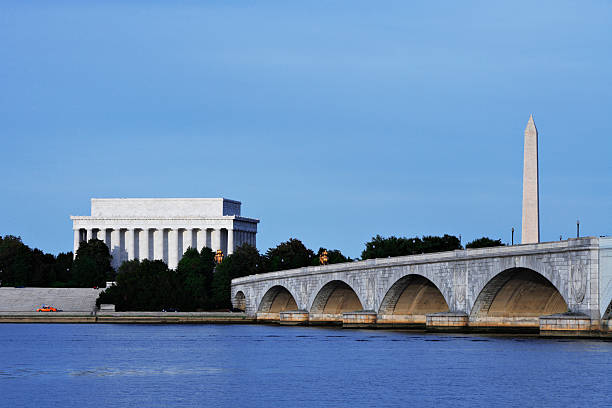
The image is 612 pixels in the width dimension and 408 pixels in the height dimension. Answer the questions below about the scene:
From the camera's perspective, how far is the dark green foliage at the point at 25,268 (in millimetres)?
174875

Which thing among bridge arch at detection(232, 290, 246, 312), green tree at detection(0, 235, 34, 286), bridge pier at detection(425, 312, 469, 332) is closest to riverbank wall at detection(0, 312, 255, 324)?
bridge arch at detection(232, 290, 246, 312)

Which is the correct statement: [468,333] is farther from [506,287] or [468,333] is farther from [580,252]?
[580,252]

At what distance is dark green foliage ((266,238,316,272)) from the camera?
550 ft

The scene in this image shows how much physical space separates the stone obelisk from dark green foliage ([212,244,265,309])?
71.1 meters

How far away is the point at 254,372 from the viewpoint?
191ft

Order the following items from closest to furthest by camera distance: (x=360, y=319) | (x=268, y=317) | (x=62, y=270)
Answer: (x=360, y=319), (x=268, y=317), (x=62, y=270)

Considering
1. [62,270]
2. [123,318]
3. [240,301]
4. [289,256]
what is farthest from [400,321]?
[62,270]

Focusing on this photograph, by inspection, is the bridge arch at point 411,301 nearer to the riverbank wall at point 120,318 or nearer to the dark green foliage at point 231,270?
the riverbank wall at point 120,318

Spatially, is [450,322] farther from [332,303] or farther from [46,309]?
[46,309]

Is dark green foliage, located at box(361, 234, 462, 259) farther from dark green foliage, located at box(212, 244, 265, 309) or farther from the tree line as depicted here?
dark green foliage, located at box(212, 244, 265, 309)

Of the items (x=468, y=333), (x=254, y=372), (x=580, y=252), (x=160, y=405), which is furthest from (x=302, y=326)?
(x=160, y=405)

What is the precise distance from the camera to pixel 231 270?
159750mm

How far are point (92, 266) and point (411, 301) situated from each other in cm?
8853

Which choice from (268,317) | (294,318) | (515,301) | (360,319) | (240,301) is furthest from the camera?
(240,301)
